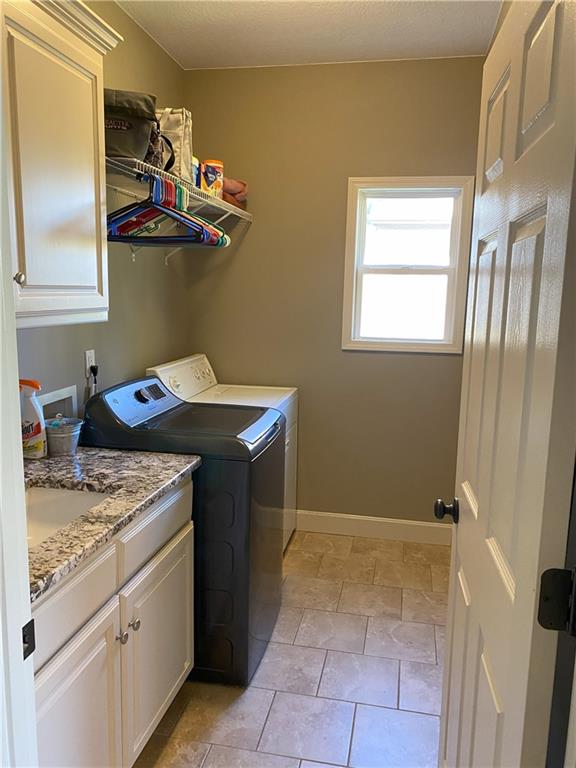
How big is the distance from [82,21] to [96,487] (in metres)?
1.32

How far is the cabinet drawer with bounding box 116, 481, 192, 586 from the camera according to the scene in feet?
4.92

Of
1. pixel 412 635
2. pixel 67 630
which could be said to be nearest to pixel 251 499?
pixel 67 630

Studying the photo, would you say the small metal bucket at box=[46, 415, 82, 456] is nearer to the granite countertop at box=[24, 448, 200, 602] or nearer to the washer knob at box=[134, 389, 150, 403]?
the granite countertop at box=[24, 448, 200, 602]

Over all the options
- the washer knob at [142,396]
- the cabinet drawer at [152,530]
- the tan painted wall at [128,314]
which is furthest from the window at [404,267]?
the cabinet drawer at [152,530]

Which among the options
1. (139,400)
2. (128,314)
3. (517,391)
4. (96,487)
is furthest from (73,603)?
(128,314)

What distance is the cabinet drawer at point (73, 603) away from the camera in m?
1.17

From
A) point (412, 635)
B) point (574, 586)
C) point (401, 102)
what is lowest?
point (412, 635)

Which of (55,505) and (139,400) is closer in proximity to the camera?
(55,505)

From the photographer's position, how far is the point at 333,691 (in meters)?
2.13

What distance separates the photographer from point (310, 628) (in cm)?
253

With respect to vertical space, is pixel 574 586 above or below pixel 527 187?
below

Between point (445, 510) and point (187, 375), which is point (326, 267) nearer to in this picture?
point (187, 375)

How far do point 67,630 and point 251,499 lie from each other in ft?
2.82

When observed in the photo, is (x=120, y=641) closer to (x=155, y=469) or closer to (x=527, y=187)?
(x=155, y=469)
